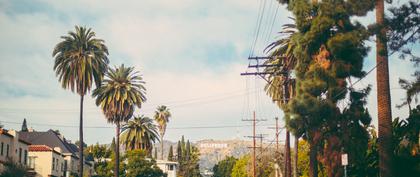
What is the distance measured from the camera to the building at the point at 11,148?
182 ft

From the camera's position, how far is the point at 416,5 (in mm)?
21141

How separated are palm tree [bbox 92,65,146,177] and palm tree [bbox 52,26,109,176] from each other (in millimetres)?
6453

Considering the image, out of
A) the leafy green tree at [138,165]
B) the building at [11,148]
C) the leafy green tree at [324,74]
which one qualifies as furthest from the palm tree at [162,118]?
the leafy green tree at [324,74]

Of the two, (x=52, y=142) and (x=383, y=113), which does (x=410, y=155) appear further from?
(x=52, y=142)

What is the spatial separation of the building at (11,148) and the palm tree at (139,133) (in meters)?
27.3

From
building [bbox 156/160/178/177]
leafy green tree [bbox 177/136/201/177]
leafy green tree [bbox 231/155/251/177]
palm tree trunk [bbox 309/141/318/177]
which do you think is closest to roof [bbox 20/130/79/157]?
leafy green tree [bbox 231/155/251/177]

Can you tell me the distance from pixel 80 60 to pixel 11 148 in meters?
13.6

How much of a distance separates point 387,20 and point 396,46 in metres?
1.18

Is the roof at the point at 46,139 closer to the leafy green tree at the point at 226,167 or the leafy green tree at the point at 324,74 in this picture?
the leafy green tree at the point at 324,74

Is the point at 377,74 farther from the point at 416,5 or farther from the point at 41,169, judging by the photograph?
the point at 41,169

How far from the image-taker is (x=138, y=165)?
9212 cm

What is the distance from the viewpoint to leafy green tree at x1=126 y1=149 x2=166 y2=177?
9044 centimetres

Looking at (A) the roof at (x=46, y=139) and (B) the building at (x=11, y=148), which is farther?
(A) the roof at (x=46, y=139)

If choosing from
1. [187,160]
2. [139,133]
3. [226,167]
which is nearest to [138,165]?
[139,133]
